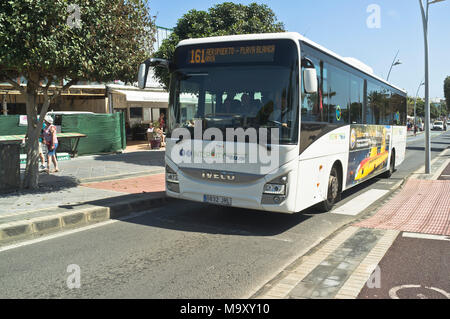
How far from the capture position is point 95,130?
17.5 metres

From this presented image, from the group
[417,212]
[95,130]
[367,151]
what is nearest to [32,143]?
[367,151]

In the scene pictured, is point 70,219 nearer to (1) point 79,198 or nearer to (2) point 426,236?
(1) point 79,198

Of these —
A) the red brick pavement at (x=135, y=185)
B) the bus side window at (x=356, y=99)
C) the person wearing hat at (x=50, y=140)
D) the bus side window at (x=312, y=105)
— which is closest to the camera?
the bus side window at (x=312, y=105)

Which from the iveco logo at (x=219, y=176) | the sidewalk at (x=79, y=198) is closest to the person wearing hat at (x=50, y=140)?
the sidewalk at (x=79, y=198)

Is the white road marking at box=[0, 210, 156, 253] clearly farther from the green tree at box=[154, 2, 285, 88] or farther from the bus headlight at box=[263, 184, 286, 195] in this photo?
the green tree at box=[154, 2, 285, 88]

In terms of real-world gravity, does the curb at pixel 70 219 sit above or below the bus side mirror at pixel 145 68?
below

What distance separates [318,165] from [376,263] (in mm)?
2473

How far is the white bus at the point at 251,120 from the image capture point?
6137 millimetres

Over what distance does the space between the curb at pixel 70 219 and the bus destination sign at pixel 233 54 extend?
3.04 m

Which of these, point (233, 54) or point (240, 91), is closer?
point (240, 91)

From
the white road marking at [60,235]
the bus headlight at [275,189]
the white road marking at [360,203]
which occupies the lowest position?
the white road marking at [360,203]

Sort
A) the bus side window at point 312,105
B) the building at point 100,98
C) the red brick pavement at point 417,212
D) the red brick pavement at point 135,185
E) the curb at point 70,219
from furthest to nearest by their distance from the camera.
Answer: the building at point 100,98 → the red brick pavement at point 135,185 → the red brick pavement at point 417,212 → the bus side window at point 312,105 → the curb at point 70,219

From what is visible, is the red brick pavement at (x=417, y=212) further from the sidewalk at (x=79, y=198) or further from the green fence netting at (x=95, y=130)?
the green fence netting at (x=95, y=130)

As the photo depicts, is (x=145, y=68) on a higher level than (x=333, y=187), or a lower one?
higher
